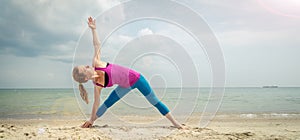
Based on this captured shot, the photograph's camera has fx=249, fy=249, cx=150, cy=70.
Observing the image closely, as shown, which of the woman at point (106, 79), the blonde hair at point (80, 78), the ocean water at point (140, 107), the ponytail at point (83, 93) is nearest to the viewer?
the blonde hair at point (80, 78)

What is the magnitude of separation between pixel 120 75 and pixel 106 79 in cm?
29

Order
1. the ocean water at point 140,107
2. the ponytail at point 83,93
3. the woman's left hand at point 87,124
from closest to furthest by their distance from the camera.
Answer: the ponytail at point 83,93, the woman's left hand at point 87,124, the ocean water at point 140,107

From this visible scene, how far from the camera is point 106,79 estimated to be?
496 centimetres

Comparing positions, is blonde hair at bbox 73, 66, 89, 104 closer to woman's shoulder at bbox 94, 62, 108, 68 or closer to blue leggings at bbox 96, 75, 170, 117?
woman's shoulder at bbox 94, 62, 108, 68

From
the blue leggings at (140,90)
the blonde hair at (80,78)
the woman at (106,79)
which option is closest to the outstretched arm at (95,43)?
the woman at (106,79)

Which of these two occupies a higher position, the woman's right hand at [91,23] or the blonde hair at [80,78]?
the woman's right hand at [91,23]

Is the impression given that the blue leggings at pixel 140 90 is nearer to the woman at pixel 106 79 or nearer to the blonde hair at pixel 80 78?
the woman at pixel 106 79

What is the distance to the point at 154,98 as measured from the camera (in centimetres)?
540

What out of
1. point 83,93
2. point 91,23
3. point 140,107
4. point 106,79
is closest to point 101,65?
point 106,79

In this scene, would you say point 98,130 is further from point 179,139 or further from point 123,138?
point 179,139

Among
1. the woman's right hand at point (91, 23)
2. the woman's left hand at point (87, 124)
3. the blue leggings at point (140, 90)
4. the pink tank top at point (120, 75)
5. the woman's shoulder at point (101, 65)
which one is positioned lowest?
the woman's left hand at point (87, 124)

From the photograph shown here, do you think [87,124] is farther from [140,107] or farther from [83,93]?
[140,107]

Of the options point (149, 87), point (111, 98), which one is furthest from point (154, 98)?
point (111, 98)

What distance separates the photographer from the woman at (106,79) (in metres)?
4.70
